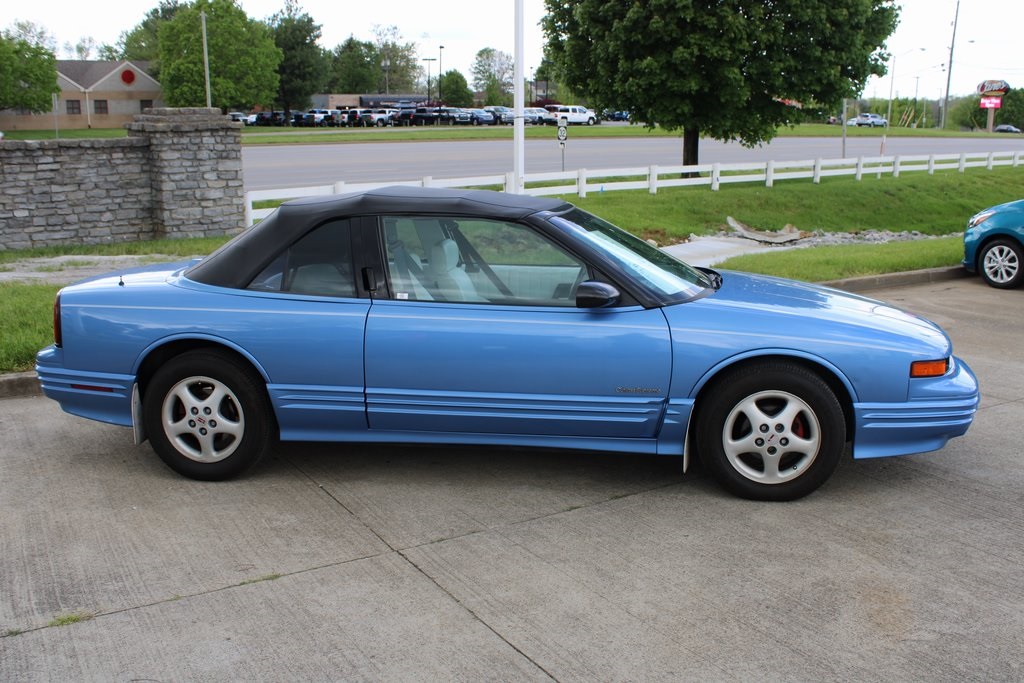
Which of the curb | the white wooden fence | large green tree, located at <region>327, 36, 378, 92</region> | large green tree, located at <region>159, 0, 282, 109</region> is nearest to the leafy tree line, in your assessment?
large green tree, located at <region>159, 0, 282, 109</region>

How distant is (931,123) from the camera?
120m

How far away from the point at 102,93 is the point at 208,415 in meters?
91.7

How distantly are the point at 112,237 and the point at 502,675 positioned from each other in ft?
43.9

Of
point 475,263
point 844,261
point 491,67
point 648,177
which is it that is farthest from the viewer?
point 491,67

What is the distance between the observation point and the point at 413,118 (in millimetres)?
73375

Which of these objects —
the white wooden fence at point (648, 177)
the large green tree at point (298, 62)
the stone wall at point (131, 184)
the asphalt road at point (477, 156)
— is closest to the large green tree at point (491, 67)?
the large green tree at point (298, 62)

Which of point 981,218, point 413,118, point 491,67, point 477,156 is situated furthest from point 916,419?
point 491,67

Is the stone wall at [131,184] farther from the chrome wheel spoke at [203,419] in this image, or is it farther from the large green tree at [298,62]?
the large green tree at [298,62]

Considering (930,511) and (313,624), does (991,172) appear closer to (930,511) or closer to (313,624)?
(930,511)

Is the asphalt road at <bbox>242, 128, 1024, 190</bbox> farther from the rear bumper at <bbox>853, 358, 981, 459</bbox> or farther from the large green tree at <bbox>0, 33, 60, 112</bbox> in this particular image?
the large green tree at <bbox>0, 33, 60, 112</bbox>

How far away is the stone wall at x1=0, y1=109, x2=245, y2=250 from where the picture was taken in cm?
1442

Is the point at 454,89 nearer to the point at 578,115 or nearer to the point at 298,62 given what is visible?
the point at 298,62

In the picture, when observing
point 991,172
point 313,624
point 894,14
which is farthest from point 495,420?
point 991,172

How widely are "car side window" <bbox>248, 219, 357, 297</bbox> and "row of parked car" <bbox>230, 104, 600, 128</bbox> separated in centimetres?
6519
